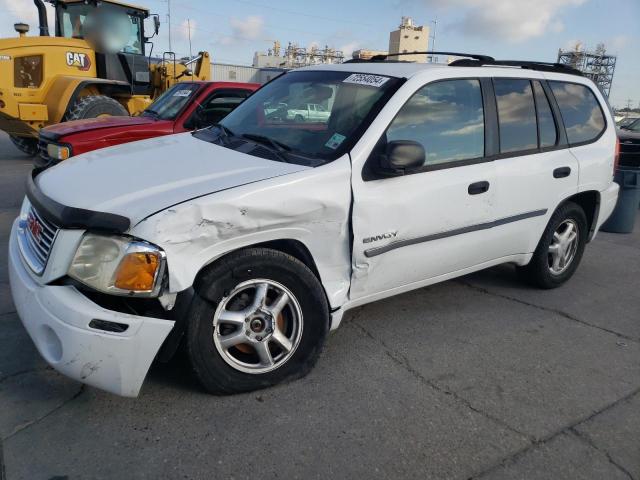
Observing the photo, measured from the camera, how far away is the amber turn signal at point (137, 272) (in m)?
2.34

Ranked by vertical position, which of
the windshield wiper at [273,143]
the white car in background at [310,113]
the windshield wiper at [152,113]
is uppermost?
the white car in background at [310,113]

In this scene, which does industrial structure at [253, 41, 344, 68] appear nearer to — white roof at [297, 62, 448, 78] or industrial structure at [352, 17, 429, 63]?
industrial structure at [352, 17, 429, 63]

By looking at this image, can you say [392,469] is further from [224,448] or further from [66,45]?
[66,45]

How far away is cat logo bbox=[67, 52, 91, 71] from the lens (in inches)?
396

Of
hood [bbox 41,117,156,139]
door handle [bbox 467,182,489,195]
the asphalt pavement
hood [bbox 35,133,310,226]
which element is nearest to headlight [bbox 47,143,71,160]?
hood [bbox 41,117,156,139]

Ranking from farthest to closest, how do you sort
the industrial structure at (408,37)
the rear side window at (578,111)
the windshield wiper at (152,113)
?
the industrial structure at (408,37)
the windshield wiper at (152,113)
the rear side window at (578,111)

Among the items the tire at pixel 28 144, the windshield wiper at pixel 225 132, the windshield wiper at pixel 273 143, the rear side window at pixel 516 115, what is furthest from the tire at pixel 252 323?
the tire at pixel 28 144

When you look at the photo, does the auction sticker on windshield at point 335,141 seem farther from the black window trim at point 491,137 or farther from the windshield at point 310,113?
the black window trim at point 491,137

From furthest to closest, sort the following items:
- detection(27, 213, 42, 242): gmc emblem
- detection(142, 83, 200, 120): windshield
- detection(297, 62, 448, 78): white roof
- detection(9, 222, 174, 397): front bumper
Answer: detection(142, 83, 200, 120): windshield, detection(297, 62, 448, 78): white roof, detection(27, 213, 42, 242): gmc emblem, detection(9, 222, 174, 397): front bumper

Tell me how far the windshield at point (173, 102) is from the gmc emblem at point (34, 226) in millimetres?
3886

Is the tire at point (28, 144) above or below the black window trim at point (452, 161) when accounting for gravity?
below

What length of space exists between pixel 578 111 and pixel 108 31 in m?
9.49

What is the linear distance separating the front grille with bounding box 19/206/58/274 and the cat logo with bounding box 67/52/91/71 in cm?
841

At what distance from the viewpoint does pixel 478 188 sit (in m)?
3.55
